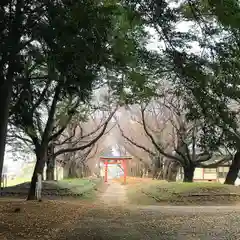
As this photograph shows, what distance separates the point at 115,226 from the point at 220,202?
33.2 ft

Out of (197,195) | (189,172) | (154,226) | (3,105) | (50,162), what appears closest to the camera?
(154,226)

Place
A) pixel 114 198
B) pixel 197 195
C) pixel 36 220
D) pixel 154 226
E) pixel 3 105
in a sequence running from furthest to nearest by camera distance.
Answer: pixel 114 198, pixel 197 195, pixel 3 105, pixel 36 220, pixel 154 226

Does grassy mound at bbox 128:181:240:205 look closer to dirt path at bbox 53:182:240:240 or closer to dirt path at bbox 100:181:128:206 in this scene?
dirt path at bbox 100:181:128:206

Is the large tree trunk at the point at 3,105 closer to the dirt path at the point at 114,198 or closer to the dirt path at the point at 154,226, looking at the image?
the dirt path at the point at 154,226

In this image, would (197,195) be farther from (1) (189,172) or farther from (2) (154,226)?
(2) (154,226)

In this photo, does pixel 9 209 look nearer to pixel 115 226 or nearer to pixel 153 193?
pixel 115 226

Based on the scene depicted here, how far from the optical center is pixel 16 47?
826 cm

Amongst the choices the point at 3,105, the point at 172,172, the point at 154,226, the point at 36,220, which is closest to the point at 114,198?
the point at 172,172

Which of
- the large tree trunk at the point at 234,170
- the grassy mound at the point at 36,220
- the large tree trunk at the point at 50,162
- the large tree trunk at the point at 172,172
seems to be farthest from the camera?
the large tree trunk at the point at 172,172

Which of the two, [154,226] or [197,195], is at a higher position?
[197,195]

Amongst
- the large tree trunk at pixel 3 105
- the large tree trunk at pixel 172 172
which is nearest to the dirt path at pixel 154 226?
the large tree trunk at pixel 3 105

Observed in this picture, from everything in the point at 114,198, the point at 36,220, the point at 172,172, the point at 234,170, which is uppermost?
the point at 172,172

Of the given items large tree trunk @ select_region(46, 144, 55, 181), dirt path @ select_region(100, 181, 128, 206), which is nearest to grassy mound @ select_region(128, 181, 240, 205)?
dirt path @ select_region(100, 181, 128, 206)

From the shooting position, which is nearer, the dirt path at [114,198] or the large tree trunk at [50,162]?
the dirt path at [114,198]
